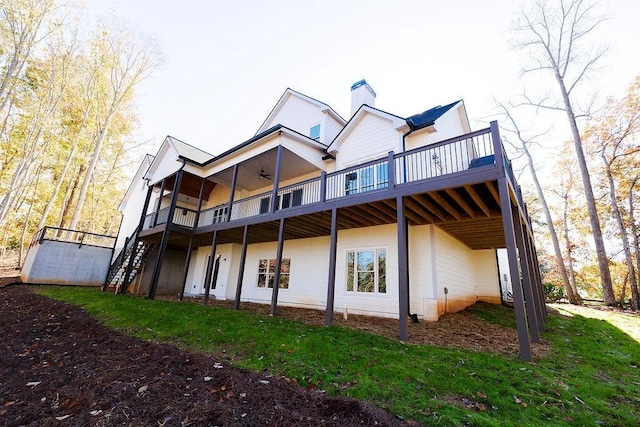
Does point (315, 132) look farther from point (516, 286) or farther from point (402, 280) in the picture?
point (516, 286)

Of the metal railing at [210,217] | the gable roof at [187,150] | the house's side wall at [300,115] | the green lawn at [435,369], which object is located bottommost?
the green lawn at [435,369]

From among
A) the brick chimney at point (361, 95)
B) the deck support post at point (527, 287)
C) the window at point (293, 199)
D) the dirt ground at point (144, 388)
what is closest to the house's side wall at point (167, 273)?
the window at point (293, 199)

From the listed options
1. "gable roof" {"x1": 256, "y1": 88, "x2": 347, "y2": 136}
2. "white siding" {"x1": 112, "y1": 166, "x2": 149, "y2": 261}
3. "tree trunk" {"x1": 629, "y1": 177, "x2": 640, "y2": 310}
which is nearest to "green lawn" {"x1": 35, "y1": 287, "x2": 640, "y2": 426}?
"tree trunk" {"x1": 629, "y1": 177, "x2": 640, "y2": 310}

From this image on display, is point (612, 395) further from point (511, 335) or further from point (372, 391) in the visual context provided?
point (511, 335)

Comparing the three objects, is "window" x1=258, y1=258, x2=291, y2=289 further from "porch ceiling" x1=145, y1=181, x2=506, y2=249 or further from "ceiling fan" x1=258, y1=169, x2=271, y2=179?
"ceiling fan" x1=258, y1=169, x2=271, y2=179

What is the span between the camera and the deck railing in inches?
266

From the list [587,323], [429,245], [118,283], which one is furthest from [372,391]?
[118,283]

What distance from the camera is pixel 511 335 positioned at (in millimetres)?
7430

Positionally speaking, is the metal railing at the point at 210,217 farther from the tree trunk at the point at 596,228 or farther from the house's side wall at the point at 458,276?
the tree trunk at the point at 596,228

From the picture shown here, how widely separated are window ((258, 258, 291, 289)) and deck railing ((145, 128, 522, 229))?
2.79 metres

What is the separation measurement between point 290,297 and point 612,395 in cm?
1047

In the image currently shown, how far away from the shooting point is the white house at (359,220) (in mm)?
7051

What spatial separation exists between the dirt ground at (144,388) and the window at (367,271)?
3.37 metres

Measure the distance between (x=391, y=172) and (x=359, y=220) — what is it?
2.92 metres
